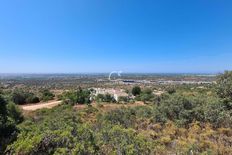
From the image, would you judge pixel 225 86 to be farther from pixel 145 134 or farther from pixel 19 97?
pixel 19 97

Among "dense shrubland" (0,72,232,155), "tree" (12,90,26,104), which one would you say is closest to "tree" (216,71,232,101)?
"dense shrubland" (0,72,232,155)

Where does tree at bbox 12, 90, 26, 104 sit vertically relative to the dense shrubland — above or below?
below

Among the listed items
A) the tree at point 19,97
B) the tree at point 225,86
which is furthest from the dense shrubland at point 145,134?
the tree at point 19,97

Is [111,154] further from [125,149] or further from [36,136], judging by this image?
[36,136]

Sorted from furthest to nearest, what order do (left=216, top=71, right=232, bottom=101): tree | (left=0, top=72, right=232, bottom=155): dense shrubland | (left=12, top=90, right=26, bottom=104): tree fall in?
(left=12, top=90, right=26, bottom=104): tree, (left=216, top=71, right=232, bottom=101): tree, (left=0, top=72, right=232, bottom=155): dense shrubland

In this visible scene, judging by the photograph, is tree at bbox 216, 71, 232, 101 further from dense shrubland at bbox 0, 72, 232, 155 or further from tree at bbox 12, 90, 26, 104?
tree at bbox 12, 90, 26, 104

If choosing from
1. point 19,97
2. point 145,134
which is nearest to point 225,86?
point 145,134

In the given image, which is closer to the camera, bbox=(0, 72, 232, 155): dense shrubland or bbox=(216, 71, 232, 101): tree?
bbox=(0, 72, 232, 155): dense shrubland

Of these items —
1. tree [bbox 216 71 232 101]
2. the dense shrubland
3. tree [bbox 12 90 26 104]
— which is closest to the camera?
the dense shrubland

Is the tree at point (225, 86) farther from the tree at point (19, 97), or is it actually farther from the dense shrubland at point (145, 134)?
the tree at point (19, 97)
